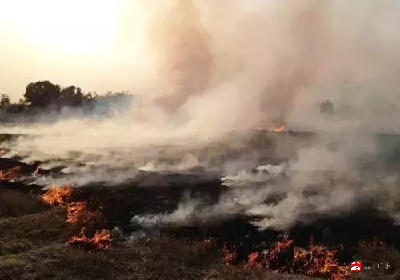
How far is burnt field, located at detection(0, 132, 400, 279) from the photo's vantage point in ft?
38.0

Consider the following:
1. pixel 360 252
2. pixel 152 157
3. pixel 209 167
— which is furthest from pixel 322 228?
pixel 152 157

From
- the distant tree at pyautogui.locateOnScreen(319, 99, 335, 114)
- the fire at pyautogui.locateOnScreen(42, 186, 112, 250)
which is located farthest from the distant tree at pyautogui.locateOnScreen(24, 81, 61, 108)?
the distant tree at pyautogui.locateOnScreen(319, 99, 335, 114)

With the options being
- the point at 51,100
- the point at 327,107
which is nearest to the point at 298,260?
the point at 327,107

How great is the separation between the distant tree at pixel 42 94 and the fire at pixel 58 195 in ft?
77.8

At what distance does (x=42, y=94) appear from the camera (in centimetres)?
4069

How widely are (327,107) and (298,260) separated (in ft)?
51.4

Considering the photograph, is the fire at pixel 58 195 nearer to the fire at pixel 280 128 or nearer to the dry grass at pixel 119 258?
the dry grass at pixel 119 258

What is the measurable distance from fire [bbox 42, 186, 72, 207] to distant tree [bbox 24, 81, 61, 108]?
23713 mm

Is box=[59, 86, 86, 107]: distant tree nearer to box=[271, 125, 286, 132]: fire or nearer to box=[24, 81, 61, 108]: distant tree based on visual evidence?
box=[24, 81, 61, 108]: distant tree

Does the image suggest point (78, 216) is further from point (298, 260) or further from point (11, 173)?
point (11, 173)

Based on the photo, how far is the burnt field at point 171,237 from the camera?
11570 mm

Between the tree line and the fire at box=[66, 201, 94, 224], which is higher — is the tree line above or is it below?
above

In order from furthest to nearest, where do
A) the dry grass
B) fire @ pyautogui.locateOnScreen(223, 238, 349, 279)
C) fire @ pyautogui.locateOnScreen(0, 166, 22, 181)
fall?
fire @ pyautogui.locateOnScreen(0, 166, 22, 181) → fire @ pyautogui.locateOnScreen(223, 238, 349, 279) → the dry grass

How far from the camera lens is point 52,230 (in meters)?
14.1
